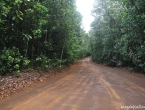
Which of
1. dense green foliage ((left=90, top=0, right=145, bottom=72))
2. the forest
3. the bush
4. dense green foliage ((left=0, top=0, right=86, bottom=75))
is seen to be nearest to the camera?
the bush

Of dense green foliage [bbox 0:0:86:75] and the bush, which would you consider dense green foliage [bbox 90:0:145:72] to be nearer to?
dense green foliage [bbox 0:0:86:75]

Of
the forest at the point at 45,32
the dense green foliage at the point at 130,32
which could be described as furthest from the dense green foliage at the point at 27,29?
the dense green foliage at the point at 130,32

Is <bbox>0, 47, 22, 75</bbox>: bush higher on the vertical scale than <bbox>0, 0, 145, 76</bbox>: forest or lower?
lower

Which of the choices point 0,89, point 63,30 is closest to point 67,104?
point 0,89

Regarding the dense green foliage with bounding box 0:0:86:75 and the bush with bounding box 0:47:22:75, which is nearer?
the bush with bounding box 0:47:22:75

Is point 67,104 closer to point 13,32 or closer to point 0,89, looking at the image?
point 0,89

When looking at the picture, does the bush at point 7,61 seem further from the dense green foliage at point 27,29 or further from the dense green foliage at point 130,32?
the dense green foliage at point 130,32

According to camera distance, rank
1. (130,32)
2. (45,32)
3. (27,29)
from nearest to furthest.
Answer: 1. (27,29)
2. (130,32)
3. (45,32)

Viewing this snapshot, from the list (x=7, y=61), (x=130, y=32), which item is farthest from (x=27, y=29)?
(x=130, y=32)

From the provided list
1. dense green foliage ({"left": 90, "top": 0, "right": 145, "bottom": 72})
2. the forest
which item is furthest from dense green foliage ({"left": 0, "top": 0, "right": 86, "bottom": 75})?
dense green foliage ({"left": 90, "top": 0, "right": 145, "bottom": 72})

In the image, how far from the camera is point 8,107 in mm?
5398

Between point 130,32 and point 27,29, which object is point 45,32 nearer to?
point 27,29

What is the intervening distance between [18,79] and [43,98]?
3.48 m

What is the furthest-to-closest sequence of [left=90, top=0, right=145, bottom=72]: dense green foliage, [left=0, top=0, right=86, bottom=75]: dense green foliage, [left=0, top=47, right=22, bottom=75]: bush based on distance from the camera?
[left=90, top=0, right=145, bottom=72]: dense green foliage < [left=0, top=0, right=86, bottom=75]: dense green foliage < [left=0, top=47, right=22, bottom=75]: bush
